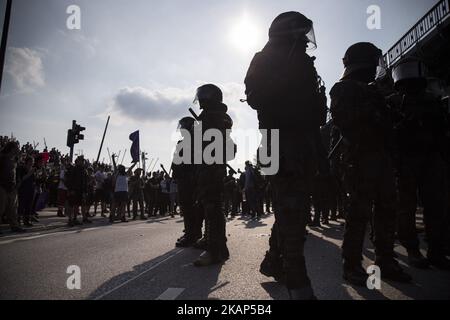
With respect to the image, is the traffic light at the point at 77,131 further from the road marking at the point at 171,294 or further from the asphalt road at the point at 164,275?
the road marking at the point at 171,294

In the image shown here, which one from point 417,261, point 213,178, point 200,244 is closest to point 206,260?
point 213,178

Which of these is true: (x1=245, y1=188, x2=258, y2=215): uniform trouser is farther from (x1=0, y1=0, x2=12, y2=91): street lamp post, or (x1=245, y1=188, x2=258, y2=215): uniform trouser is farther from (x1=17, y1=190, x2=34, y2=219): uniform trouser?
(x1=0, y1=0, x2=12, y2=91): street lamp post

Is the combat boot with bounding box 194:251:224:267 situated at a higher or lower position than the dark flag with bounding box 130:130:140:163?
lower

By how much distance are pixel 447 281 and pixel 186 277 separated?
2.48 meters

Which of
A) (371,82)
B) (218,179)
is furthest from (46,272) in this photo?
(371,82)

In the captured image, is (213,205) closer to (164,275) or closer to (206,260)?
(206,260)

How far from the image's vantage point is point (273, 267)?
319cm

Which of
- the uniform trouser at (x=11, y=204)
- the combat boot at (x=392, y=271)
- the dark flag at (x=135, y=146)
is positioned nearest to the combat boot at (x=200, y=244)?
the combat boot at (x=392, y=271)

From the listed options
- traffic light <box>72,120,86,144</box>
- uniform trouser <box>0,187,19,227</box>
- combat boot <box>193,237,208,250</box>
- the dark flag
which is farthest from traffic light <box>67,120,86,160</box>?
combat boot <box>193,237,208,250</box>

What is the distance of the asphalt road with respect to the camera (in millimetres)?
2750

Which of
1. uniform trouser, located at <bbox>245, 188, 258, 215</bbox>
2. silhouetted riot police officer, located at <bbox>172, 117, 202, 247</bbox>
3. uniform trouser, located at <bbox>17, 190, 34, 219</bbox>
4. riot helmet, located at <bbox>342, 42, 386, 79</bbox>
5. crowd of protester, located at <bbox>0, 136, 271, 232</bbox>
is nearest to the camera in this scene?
riot helmet, located at <bbox>342, 42, 386, 79</bbox>

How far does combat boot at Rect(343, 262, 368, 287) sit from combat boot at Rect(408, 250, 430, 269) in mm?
950
